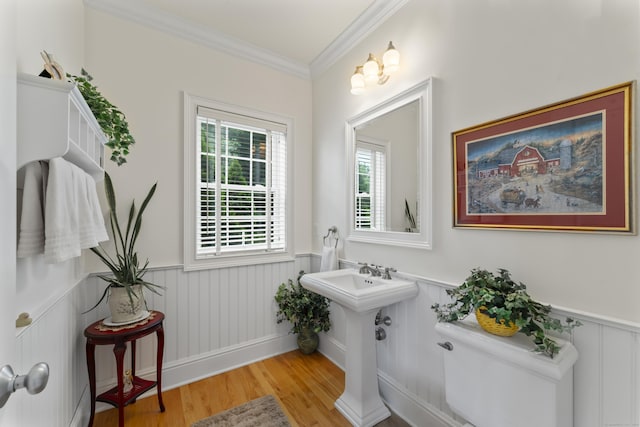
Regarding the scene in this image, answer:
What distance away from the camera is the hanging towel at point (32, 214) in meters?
0.89

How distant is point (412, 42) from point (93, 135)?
188 cm

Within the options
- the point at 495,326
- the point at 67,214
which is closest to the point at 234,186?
the point at 67,214

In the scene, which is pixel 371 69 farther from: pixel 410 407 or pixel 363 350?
pixel 410 407

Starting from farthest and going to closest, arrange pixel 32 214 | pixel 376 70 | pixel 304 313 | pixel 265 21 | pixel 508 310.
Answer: pixel 304 313 < pixel 265 21 < pixel 376 70 < pixel 508 310 < pixel 32 214

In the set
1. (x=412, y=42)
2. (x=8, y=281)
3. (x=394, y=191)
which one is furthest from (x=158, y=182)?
(x=412, y=42)

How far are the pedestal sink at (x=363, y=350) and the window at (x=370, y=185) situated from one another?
477mm

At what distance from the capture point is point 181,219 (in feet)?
6.91

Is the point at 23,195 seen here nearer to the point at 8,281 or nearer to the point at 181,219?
the point at 8,281

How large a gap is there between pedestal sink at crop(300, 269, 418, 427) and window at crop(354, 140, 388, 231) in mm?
477

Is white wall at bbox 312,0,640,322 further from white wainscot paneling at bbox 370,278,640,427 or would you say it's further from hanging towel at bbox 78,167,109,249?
hanging towel at bbox 78,167,109,249

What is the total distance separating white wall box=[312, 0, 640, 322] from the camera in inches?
39.0

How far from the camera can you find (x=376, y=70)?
6.06 ft

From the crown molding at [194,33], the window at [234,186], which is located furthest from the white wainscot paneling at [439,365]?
the crown molding at [194,33]

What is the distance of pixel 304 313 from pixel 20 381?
210cm
